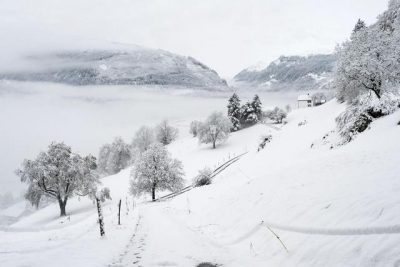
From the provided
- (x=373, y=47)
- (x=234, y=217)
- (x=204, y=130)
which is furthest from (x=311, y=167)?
(x=204, y=130)

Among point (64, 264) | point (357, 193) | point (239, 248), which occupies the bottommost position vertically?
point (239, 248)

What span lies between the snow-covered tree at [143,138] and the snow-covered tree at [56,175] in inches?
2353

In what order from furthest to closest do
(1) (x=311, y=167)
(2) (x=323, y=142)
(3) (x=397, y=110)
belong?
(2) (x=323, y=142) < (3) (x=397, y=110) < (1) (x=311, y=167)

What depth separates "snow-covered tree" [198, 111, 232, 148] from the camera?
67625mm

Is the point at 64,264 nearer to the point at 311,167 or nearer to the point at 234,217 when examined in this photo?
the point at 234,217

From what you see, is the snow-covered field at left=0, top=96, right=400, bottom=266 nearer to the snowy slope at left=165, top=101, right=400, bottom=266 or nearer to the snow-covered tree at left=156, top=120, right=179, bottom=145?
the snowy slope at left=165, top=101, right=400, bottom=266

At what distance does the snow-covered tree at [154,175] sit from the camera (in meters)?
37.8

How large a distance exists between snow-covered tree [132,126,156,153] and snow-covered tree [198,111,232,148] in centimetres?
3440

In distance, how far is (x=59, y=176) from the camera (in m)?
34.0

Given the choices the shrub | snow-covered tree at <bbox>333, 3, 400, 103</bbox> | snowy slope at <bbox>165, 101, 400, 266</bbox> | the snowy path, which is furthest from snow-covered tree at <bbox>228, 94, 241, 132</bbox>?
the snowy path

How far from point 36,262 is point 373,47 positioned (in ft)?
108

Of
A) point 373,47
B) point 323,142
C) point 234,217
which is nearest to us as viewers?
point 234,217

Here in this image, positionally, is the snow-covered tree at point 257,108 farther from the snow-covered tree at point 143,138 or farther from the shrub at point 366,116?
the shrub at point 366,116

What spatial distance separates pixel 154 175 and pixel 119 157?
48.0 m
